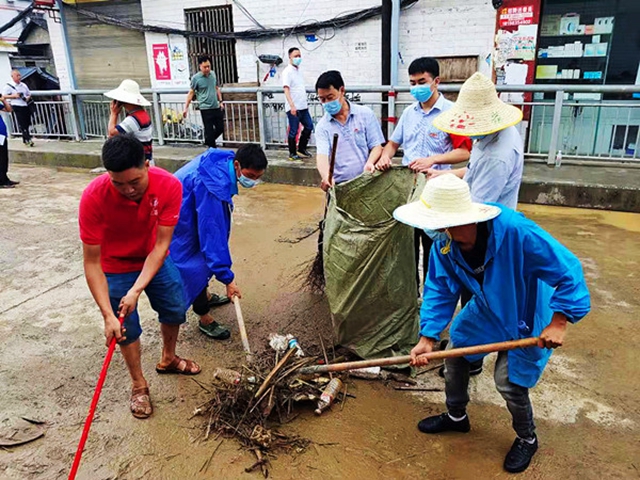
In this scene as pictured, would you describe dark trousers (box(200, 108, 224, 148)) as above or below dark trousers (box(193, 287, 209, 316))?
above

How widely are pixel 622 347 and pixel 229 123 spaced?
7.10 m

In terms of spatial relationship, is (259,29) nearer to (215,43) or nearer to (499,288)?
(215,43)

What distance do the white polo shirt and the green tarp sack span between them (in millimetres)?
4808

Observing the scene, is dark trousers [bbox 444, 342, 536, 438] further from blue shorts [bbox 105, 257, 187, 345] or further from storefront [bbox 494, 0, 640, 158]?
storefront [bbox 494, 0, 640, 158]

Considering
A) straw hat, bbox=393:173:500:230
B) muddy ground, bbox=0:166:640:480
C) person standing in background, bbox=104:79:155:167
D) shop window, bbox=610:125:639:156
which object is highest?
person standing in background, bbox=104:79:155:167

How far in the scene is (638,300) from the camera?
12.2ft

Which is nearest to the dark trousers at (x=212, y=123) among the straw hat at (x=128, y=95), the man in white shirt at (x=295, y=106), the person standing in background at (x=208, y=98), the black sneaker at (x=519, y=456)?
the person standing in background at (x=208, y=98)

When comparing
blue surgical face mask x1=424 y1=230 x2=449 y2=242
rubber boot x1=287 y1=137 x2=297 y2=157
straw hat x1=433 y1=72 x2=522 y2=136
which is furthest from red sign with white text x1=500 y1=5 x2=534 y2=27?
blue surgical face mask x1=424 y1=230 x2=449 y2=242

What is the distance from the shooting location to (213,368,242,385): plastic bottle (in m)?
2.68

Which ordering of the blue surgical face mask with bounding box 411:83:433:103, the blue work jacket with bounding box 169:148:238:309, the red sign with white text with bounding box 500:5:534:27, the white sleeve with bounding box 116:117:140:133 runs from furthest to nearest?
the red sign with white text with bounding box 500:5:534:27 < the white sleeve with bounding box 116:117:140:133 < the blue surgical face mask with bounding box 411:83:433:103 < the blue work jacket with bounding box 169:148:238:309

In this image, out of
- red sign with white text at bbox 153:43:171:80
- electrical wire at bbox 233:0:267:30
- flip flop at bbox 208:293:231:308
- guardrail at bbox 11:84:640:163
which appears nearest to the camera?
flip flop at bbox 208:293:231:308

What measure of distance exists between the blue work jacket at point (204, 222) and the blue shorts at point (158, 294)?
0.15m

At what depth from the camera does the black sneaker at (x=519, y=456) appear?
223 centimetres

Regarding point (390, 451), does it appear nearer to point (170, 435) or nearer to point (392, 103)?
point (170, 435)
